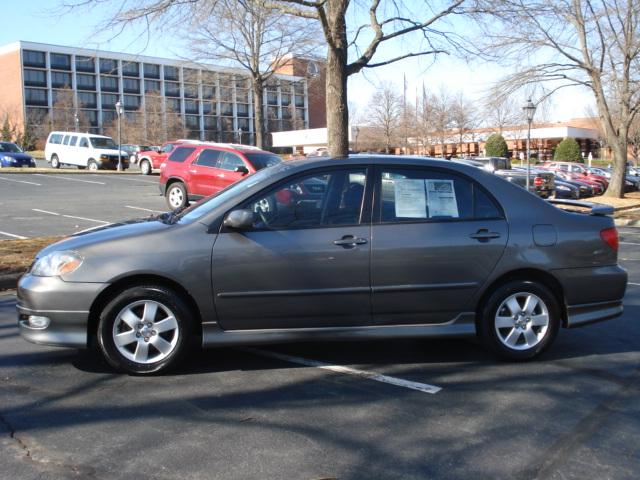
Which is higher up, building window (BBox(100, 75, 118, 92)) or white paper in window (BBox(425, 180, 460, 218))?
building window (BBox(100, 75, 118, 92))

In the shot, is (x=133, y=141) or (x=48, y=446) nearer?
(x=48, y=446)

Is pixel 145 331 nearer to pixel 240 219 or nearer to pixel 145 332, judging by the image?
pixel 145 332

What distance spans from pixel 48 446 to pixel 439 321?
2903mm

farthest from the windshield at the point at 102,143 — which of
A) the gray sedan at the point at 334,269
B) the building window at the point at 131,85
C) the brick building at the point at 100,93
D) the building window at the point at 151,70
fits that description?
the building window at the point at 151,70

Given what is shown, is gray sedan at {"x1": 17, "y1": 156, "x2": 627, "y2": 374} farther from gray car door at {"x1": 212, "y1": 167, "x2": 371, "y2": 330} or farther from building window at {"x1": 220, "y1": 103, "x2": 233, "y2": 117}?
building window at {"x1": 220, "y1": 103, "x2": 233, "y2": 117}

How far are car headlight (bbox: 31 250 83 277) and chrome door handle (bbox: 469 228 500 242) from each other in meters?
2.95

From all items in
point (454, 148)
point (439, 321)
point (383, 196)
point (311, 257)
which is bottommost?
point (439, 321)

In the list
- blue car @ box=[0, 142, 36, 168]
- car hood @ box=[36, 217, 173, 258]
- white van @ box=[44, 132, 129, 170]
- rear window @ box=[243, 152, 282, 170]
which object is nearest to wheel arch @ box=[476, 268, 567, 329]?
car hood @ box=[36, 217, 173, 258]

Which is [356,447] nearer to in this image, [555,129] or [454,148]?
[454,148]

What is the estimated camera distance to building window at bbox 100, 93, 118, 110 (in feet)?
299

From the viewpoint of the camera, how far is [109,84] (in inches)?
3607

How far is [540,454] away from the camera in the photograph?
368 cm

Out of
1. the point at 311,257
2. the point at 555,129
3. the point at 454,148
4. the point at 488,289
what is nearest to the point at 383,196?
the point at 311,257

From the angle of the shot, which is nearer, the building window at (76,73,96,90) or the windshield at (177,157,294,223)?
the windshield at (177,157,294,223)
